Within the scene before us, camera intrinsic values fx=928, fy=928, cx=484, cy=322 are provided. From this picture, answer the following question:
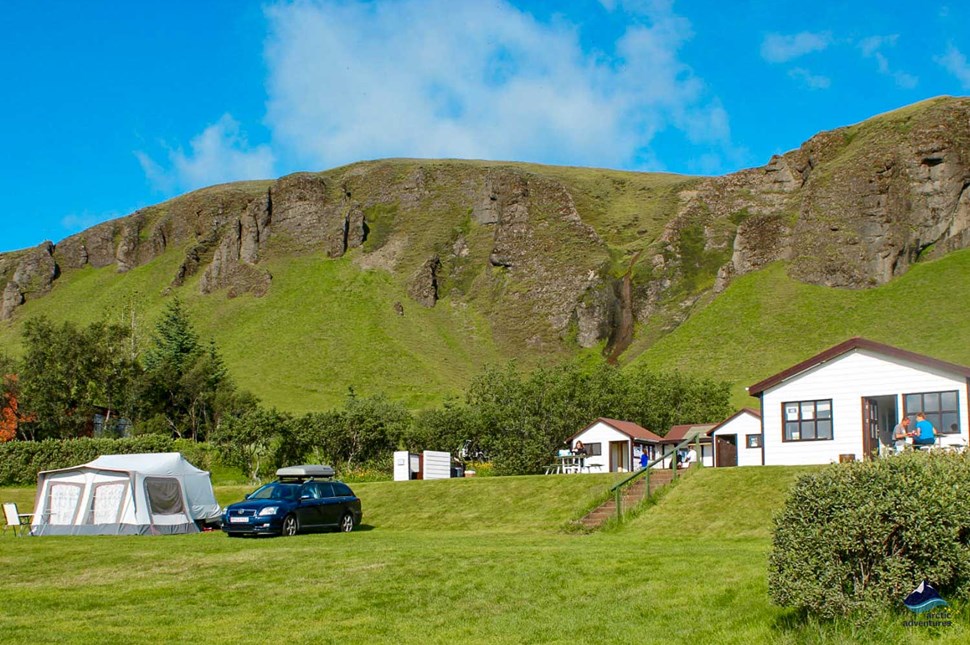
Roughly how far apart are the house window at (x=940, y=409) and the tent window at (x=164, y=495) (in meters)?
25.4

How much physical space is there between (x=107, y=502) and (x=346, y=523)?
8693 mm

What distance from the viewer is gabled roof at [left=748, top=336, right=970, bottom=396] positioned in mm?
31141

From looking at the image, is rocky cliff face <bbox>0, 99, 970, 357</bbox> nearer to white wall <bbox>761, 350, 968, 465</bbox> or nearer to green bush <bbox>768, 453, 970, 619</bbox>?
white wall <bbox>761, 350, 968, 465</bbox>

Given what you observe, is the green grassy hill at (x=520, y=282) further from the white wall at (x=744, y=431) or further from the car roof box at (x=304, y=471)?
the car roof box at (x=304, y=471)

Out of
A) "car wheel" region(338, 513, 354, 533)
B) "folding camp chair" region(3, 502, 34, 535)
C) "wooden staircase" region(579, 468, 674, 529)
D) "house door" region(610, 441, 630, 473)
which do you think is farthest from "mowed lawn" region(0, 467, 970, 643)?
"house door" region(610, 441, 630, 473)

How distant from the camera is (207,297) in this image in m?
147

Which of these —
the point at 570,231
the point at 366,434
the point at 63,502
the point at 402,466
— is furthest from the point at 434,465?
the point at 570,231

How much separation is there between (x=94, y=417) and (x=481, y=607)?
71.7 meters

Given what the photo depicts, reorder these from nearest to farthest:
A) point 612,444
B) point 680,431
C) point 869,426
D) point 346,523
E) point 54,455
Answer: point 346,523, point 869,426, point 612,444, point 54,455, point 680,431

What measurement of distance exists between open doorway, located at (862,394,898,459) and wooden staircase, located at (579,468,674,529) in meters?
7.05

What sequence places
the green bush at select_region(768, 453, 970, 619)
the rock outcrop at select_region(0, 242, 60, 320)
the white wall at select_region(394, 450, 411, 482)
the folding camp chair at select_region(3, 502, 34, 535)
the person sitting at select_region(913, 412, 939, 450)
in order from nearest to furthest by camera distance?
the green bush at select_region(768, 453, 970, 619)
the person sitting at select_region(913, 412, 939, 450)
the folding camp chair at select_region(3, 502, 34, 535)
the white wall at select_region(394, 450, 411, 482)
the rock outcrop at select_region(0, 242, 60, 320)

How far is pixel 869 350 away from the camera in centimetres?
3266

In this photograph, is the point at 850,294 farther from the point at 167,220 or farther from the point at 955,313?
the point at 167,220

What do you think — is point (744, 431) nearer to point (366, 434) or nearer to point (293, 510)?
point (366, 434)
